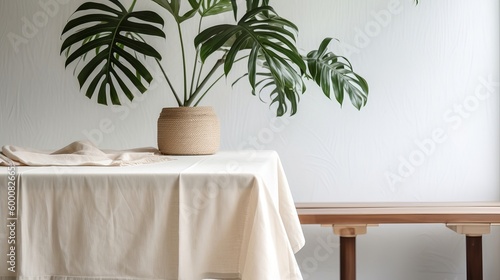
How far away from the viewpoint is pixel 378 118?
2.76 metres

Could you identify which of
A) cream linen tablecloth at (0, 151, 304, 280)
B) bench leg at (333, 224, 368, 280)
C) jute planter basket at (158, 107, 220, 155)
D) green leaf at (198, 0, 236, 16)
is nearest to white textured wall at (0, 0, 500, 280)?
bench leg at (333, 224, 368, 280)

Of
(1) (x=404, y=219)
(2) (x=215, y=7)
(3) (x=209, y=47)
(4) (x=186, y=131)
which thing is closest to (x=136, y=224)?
(3) (x=209, y=47)

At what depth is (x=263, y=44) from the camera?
1.68 meters

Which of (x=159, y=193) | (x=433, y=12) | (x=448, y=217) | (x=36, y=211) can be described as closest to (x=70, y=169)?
(x=36, y=211)

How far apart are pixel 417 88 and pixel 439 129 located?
20 centimetres

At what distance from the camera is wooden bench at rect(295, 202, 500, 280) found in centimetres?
230

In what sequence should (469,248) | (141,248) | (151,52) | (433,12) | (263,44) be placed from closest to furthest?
1. (141,248)
2. (263,44)
3. (151,52)
4. (469,248)
5. (433,12)

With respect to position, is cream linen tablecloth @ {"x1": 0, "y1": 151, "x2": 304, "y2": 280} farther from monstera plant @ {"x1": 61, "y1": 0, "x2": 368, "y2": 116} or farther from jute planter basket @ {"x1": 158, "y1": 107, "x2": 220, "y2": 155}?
jute planter basket @ {"x1": 158, "y1": 107, "x2": 220, "y2": 155}

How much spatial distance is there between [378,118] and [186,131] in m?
1.07

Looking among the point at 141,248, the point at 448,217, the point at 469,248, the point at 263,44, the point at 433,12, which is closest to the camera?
the point at 141,248

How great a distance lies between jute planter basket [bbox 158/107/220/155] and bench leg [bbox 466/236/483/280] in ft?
3.70

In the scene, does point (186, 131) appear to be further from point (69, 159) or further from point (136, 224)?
point (136, 224)

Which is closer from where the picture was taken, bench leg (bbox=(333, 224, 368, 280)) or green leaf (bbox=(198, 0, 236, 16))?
green leaf (bbox=(198, 0, 236, 16))

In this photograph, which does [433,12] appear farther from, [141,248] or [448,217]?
[141,248]
